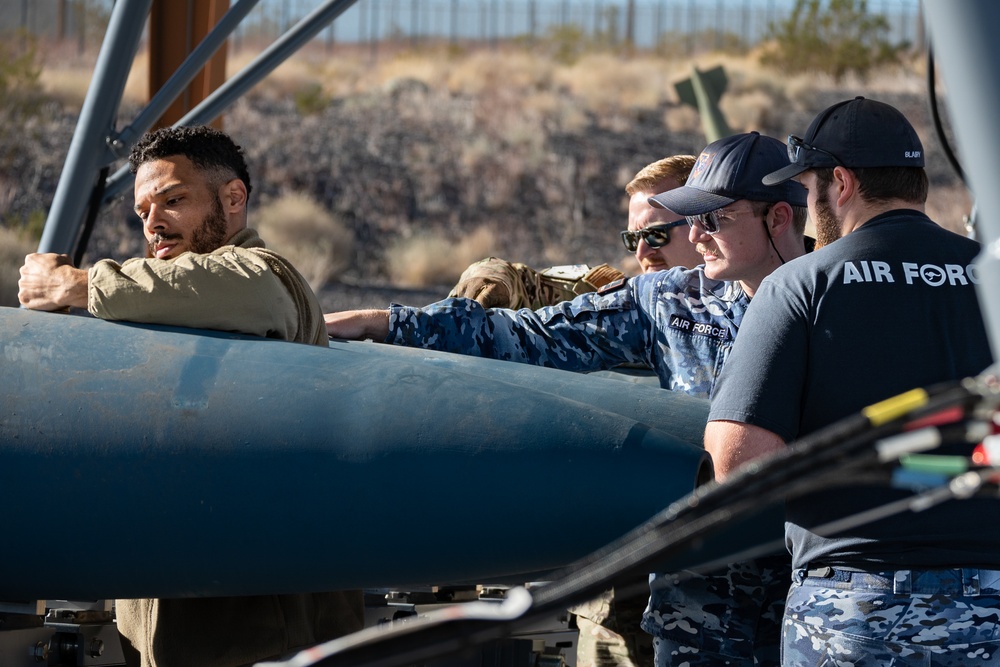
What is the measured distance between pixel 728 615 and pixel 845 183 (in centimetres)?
111

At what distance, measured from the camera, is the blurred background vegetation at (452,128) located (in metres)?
20.7

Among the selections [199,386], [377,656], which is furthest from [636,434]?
[377,656]

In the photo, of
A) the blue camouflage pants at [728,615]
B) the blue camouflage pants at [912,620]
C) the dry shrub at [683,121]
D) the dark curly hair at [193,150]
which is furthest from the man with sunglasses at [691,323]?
the dry shrub at [683,121]

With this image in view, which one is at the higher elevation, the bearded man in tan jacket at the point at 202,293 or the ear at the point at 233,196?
the ear at the point at 233,196

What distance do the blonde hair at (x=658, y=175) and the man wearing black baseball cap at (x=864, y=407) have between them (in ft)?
4.81

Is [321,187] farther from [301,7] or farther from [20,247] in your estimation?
[301,7]

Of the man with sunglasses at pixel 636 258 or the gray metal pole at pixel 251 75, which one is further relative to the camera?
the gray metal pole at pixel 251 75

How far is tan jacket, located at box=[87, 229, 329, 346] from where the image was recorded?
2.94 metres

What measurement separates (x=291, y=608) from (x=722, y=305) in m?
1.26

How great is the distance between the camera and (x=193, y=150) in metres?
3.31

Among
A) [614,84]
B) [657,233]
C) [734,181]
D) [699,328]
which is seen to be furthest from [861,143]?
[614,84]

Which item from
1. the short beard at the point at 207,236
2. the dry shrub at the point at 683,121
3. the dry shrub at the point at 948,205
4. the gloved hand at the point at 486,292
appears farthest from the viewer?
the dry shrub at the point at 683,121

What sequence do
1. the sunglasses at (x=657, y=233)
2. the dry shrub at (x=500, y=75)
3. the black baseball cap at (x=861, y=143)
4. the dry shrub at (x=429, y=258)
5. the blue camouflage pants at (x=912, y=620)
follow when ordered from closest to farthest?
the blue camouflage pants at (x=912, y=620), the black baseball cap at (x=861, y=143), the sunglasses at (x=657, y=233), the dry shrub at (x=429, y=258), the dry shrub at (x=500, y=75)

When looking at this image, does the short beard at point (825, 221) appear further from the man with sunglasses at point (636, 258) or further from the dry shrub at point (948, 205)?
the dry shrub at point (948, 205)
